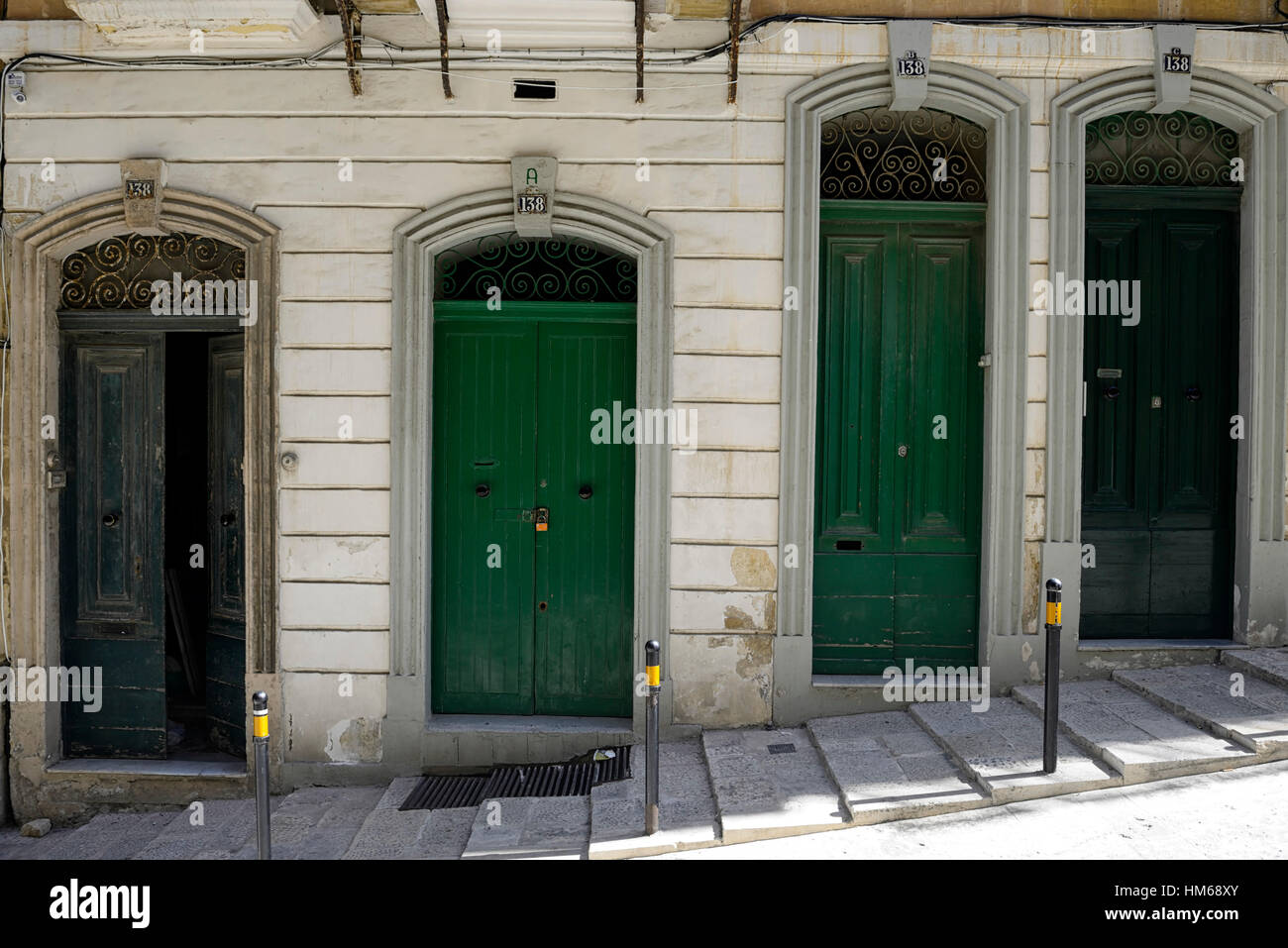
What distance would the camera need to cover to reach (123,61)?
22.4 feet

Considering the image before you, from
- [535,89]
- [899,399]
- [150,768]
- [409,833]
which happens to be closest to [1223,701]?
[899,399]

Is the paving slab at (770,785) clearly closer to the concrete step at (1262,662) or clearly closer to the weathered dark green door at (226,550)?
the concrete step at (1262,662)

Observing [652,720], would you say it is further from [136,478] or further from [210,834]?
[136,478]

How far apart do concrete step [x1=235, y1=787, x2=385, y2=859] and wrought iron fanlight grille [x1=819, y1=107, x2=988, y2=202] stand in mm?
5256

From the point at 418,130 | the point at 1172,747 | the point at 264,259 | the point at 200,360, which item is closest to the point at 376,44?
the point at 418,130

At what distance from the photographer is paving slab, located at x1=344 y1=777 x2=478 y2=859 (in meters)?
5.53

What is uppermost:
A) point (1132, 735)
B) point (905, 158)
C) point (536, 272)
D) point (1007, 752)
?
point (905, 158)

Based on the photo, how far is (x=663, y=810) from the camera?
5.56m

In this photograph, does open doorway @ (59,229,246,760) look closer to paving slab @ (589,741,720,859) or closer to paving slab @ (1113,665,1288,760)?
paving slab @ (589,741,720,859)

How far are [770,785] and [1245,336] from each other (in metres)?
4.64

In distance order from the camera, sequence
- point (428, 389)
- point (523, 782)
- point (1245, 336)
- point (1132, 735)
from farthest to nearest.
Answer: point (1245, 336) < point (428, 389) < point (523, 782) < point (1132, 735)

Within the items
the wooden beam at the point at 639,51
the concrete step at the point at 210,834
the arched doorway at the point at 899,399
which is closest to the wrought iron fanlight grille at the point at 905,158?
Result: the arched doorway at the point at 899,399

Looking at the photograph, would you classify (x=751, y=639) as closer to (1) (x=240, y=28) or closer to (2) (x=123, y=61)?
(1) (x=240, y=28)

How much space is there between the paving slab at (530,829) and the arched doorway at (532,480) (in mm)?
1210
